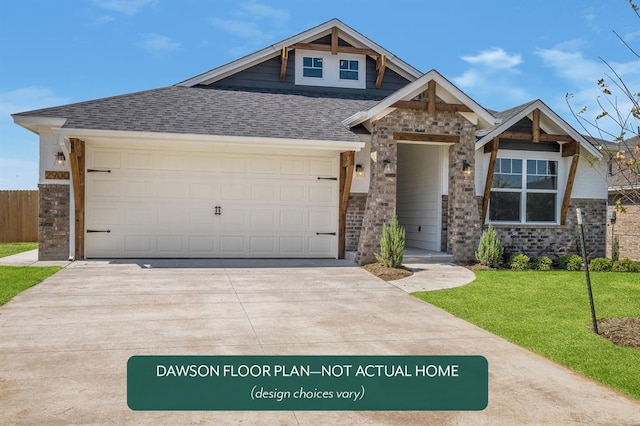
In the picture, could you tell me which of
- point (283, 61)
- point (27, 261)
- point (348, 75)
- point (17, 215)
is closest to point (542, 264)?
point (348, 75)

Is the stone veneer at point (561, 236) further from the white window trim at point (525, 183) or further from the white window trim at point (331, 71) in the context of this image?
the white window trim at point (331, 71)

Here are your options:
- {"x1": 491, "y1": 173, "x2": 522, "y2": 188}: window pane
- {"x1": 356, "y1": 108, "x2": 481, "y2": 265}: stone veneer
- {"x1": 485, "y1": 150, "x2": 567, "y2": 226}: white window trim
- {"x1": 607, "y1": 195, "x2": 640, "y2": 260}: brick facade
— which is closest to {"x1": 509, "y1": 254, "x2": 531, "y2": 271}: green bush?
{"x1": 356, "y1": 108, "x2": 481, "y2": 265}: stone veneer

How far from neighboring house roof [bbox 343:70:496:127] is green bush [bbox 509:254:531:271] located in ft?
11.4

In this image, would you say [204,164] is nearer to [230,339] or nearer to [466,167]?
[466,167]

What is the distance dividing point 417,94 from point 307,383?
31.1 ft

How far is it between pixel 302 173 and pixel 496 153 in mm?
5094

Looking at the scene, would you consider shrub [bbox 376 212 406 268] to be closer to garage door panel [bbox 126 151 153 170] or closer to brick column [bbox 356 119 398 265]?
brick column [bbox 356 119 398 265]

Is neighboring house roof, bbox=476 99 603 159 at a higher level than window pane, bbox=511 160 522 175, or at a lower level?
higher

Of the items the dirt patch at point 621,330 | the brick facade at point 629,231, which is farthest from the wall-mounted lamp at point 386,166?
the brick facade at point 629,231

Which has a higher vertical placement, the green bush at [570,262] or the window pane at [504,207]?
the window pane at [504,207]

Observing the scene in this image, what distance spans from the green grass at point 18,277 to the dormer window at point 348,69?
10.1 meters

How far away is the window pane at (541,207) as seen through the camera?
14070 mm

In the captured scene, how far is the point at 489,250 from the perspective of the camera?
40.7 ft

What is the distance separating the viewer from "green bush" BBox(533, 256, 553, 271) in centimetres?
1266
